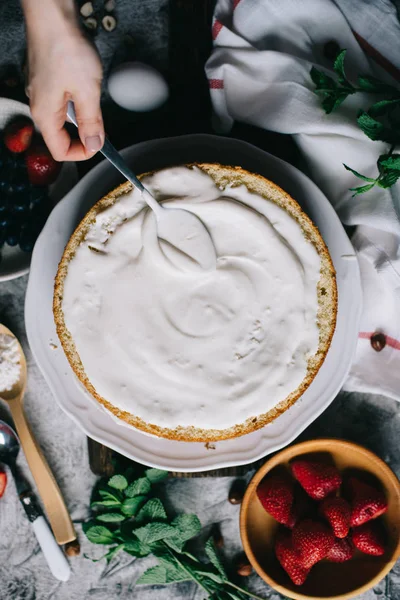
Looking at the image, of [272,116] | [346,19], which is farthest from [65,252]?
[346,19]

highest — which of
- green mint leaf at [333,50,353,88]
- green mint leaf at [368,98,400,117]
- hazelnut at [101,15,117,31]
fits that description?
hazelnut at [101,15,117,31]

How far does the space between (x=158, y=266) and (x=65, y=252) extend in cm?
25

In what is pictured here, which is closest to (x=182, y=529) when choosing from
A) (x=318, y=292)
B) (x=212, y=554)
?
(x=212, y=554)

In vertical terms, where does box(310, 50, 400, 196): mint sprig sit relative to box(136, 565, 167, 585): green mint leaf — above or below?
above

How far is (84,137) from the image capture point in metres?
1.28

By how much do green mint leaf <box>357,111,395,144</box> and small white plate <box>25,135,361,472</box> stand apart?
0.61ft

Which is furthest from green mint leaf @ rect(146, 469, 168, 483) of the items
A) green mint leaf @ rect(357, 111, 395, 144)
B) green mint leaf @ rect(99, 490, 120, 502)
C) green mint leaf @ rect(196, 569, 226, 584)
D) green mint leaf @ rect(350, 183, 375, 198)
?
green mint leaf @ rect(357, 111, 395, 144)

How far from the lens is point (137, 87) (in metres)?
1.61

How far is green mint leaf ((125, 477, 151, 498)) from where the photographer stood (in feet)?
5.81

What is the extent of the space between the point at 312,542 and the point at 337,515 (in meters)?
0.11

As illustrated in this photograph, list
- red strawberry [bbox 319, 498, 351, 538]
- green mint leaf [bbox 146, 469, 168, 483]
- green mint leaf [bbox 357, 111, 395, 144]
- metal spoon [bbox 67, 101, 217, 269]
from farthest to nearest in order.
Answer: green mint leaf [bbox 146, 469, 168, 483] → red strawberry [bbox 319, 498, 351, 538] → green mint leaf [bbox 357, 111, 395, 144] → metal spoon [bbox 67, 101, 217, 269]

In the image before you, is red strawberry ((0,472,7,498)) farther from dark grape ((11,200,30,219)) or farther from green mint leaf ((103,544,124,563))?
dark grape ((11,200,30,219))

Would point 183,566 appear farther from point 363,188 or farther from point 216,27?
point 216,27

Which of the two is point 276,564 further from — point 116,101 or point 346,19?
point 346,19
